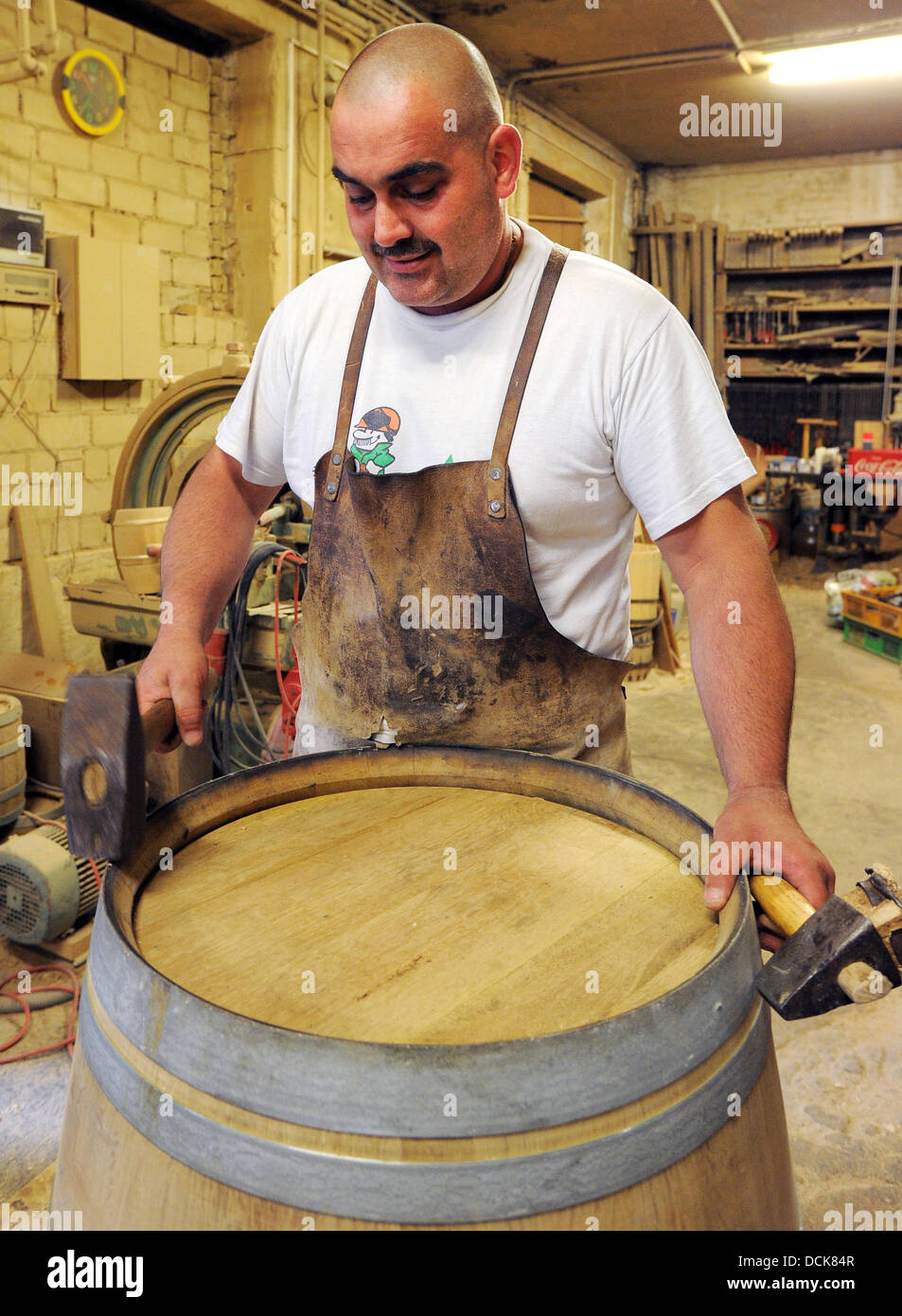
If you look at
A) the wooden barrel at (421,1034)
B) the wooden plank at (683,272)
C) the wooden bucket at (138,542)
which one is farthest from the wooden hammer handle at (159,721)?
the wooden plank at (683,272)

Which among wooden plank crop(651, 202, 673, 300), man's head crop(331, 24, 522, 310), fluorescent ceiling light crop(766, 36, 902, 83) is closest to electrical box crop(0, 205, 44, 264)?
man's head crop(331, 24, 522, 310)

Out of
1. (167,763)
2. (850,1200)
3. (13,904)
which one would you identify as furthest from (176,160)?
(850,1200)

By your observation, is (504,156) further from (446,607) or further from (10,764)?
(10,764)

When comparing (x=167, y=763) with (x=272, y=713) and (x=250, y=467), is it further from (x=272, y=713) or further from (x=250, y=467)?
(x=250, y=467)

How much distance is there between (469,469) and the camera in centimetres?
163

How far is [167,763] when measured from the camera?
12.3 feet

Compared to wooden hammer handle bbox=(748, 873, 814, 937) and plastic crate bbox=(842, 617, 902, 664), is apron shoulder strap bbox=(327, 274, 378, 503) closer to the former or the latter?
wooden hammer handle bbox=(748, 873, 814, 937)

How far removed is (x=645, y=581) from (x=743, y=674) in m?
4.71

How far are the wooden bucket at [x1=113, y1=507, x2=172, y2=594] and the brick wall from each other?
43.7 inches

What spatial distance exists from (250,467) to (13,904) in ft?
6.18

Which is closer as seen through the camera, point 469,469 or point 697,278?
point 469,469

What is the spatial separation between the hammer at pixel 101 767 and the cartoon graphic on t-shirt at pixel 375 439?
661mm

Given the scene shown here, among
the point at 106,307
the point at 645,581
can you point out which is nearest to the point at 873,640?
the point at 645,581

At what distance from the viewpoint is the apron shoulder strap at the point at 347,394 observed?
67.0 inches
